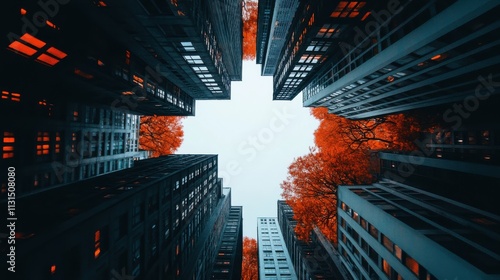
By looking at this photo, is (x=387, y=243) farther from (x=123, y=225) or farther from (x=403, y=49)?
(x=123, y=225)

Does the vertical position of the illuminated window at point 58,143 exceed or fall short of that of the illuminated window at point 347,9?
it falls short

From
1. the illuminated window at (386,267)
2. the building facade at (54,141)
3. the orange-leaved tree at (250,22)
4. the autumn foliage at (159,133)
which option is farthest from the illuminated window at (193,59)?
the orange-leaved tree at (250,22)

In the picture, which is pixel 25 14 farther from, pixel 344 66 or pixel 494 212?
pixel 494 212

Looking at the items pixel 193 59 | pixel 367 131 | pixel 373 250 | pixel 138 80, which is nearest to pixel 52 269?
pixel 138 80

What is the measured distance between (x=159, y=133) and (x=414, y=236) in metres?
52.3

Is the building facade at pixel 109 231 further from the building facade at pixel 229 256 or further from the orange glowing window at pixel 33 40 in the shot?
the building facade at pixel 229 256

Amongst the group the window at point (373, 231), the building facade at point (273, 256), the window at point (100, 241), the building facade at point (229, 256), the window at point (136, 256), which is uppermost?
the window at point (100, 241)

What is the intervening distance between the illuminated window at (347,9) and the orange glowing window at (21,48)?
29701mm

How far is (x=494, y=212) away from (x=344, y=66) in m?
24.7

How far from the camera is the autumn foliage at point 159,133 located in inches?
2119

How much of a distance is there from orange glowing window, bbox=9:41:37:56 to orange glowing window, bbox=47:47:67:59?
3.40ft

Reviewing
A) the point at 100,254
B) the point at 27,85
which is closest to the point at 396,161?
the point at 100,254

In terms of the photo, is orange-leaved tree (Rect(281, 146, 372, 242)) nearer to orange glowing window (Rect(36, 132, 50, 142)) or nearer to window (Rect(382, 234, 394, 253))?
window (Rect(382, 234, 394, 253))

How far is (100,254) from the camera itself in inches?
703
